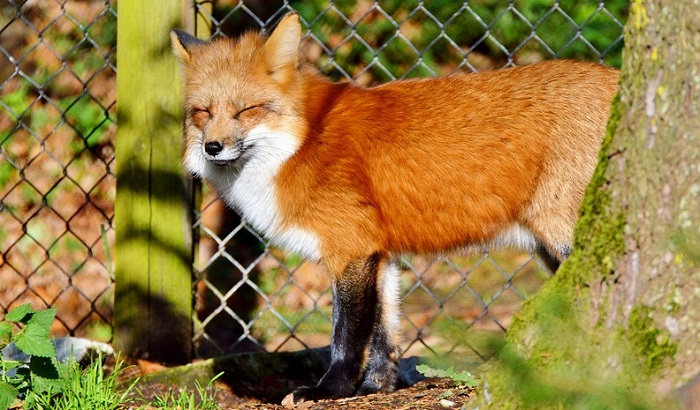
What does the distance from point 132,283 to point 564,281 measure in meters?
2.83

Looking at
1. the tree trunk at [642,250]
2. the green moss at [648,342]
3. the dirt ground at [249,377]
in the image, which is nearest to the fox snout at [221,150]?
the dirt ground at [249,377]

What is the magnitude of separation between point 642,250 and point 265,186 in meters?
2.27

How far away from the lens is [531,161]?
3.71 meters

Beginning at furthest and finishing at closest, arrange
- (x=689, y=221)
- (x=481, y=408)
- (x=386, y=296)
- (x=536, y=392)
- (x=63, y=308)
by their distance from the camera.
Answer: (x=63, y=308)
(x=386, y=296)
(x=481, y=408)
(x=689, y=221)
(x=536, y=392)

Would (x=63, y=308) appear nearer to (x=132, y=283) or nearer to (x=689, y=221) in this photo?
(x=132, y=283)

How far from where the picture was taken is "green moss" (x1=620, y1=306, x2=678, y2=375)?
1788mm

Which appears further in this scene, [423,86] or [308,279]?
[308,279]

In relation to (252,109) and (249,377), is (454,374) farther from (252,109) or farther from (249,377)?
(249,377)

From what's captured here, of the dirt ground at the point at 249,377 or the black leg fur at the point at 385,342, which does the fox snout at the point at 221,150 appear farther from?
the dirt ground at the point at 249,377

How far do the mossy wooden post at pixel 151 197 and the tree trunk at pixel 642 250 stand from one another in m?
2.66

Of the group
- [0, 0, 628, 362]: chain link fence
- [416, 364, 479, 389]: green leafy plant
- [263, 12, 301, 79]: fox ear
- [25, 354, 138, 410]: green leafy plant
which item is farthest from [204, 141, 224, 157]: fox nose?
[0, 0, 628, 362]: chain link fence

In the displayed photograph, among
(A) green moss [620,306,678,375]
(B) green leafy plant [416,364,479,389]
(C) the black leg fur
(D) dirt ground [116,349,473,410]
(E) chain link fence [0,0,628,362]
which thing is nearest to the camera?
(A) green moss [620,306,678,375]

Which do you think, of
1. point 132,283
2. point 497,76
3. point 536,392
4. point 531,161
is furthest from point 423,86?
point 536,392

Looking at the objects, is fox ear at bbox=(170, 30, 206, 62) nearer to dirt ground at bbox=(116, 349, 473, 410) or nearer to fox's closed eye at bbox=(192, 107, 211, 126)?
fox's closed eye at bbox=(192, 107, 211, 126)
